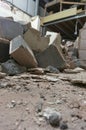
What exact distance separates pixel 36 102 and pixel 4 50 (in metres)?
1.50

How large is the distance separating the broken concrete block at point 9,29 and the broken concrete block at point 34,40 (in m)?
0.11

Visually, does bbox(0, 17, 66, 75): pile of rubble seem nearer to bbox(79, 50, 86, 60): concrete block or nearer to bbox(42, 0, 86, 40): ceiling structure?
bbox(79, 50, 86, 60): concrete block

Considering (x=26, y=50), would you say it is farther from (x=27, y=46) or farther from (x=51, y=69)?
(x=51, y=69)

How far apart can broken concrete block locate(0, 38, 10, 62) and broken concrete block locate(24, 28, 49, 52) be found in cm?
31

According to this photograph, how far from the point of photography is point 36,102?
1.92 meters

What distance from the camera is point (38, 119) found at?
1610 millimetres

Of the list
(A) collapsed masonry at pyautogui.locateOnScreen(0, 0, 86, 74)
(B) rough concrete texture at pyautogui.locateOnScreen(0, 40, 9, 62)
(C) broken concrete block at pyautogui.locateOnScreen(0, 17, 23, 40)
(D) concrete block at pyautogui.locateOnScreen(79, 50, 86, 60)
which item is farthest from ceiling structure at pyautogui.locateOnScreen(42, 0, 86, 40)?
(B) rough concrete texture at pyautogui.locateOnScreen(0, 40, 9, 62)

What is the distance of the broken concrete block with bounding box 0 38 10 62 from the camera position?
10.5 feet

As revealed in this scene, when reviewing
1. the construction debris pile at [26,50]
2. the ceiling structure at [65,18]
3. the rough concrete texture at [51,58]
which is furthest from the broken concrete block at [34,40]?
the ceiling structure at [65,18]

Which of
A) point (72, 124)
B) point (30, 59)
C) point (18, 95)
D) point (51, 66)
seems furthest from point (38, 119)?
point (51, 66)

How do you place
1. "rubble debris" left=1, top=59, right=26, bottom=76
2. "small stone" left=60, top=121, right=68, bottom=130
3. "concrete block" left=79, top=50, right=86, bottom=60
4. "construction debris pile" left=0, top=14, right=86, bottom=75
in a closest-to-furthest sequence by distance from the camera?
"small stone" left=60, top=121, right=68, bottom=130 → "rubble debris" left=1, top=59, right=26, bottom=76 → "construction debris pile" left=0, top=14, right=86, bottom=75 → "concrete block" left=79, top=50, right=86, bottom=60

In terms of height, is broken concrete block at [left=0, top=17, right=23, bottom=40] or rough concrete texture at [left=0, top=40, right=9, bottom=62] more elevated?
broken concrete block at [left=0, top=17, right=23, bottom=40]

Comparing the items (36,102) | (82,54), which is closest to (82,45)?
(82,54)

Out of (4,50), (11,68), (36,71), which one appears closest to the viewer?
(11,68)
